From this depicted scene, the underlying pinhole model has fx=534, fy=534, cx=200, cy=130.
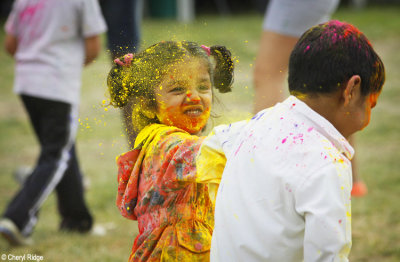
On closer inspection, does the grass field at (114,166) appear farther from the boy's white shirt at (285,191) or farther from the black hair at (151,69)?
the boy's white shirt at (285,191)

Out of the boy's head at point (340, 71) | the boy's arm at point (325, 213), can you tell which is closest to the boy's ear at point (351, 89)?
the boy's head at point (340, 71)

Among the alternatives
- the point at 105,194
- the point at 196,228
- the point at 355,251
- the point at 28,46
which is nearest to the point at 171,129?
the point at 196,228

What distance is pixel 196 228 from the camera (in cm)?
165

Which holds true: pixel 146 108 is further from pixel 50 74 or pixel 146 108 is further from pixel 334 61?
pixel 50 74

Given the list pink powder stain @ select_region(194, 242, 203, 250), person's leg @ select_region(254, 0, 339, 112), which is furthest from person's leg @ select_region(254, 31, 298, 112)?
pink powder stain @ select_region(194, 242, 203, 250)

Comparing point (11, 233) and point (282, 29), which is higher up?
point (282, 29)

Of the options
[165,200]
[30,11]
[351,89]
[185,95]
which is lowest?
[30,11]

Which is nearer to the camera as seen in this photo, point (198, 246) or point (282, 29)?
point (198, 246)

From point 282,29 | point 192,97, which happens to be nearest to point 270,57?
point 282,29

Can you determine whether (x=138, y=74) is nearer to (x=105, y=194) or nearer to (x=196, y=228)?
(x=196, y=228)

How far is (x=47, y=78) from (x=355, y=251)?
2023 mm

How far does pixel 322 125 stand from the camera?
1.41m

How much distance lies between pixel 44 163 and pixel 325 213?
2303 millimetres

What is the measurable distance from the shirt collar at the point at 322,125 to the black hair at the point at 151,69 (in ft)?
1.06
